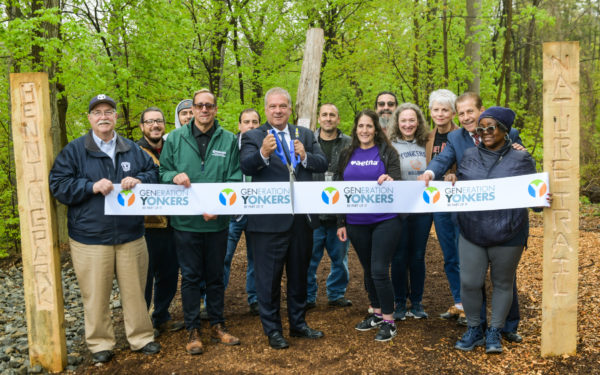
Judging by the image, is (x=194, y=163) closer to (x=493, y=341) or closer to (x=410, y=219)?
(x=410, y=219)

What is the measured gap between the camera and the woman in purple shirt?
4355 millimetres

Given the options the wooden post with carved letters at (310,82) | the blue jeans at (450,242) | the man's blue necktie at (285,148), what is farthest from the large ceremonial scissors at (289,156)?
the wooden post with carved letters at (310,82)

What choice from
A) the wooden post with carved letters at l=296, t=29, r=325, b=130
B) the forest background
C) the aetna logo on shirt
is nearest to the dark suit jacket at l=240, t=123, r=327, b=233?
the aetna logo on shirt

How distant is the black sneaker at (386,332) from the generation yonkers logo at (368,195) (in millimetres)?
1237

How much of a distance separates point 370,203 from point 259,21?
15.2 metres

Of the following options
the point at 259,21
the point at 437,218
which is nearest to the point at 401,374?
the point at 437,218

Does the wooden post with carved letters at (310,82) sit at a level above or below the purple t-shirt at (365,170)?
above

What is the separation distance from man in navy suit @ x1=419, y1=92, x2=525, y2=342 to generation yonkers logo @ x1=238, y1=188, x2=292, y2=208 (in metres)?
1.35

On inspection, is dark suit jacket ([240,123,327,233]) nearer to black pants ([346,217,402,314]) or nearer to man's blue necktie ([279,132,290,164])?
man's blue necktie ([279,132,290,164])

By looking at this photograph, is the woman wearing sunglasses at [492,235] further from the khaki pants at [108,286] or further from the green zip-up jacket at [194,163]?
the khaki pants at [108,286]

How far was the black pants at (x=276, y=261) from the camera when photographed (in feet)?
14.3

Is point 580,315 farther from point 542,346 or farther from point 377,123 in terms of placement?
point 377,123

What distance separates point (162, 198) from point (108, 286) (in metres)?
0.97

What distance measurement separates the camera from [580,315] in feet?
15.5
